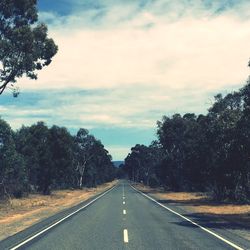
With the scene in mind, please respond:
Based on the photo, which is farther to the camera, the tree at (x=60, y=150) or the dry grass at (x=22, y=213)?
the tree at (x=60, y=150)

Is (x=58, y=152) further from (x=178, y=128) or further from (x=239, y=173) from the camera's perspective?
(x=239, y=173)

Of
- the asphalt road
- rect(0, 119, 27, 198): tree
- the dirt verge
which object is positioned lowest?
the dirt verge

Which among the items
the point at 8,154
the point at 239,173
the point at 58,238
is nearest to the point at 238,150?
the point at 239,173

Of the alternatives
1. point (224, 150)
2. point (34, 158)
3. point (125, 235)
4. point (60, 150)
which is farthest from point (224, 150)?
point (60, 150)

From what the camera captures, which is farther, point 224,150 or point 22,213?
point 224,150

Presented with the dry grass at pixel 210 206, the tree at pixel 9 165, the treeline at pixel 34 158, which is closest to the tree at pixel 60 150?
the treeline at pixel 34 158

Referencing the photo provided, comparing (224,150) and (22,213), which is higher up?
(224,150)

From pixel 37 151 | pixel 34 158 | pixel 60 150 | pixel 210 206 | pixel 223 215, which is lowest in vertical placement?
pixel 223 215

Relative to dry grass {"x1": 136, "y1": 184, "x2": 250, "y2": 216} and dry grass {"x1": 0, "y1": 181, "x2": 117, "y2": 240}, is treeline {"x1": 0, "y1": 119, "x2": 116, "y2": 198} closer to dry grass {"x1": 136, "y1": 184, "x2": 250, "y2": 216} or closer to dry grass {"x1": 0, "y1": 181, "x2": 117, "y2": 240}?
dry grass {"x1": 0, "y1": 181, "x2": 117, "y2": 240}

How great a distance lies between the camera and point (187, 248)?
1305 centimetres

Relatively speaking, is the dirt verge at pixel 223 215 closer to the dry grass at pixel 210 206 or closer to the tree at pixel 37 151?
the dry grass at pixel 210 206

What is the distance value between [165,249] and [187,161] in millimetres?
42550

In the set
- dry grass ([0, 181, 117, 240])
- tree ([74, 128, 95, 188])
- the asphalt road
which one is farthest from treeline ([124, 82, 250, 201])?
tree ([74, 128, 95, 188])

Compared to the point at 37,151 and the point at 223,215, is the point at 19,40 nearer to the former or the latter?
the point at 223,215
